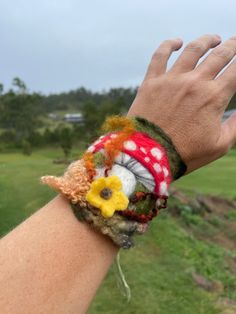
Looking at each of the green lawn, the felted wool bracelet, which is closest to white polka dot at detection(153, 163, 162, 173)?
the felted wool bracelet

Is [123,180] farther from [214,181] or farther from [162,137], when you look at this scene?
[214,181]

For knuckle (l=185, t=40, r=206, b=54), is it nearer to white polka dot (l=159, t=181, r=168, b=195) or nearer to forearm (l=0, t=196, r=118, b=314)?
white polka dot (l=159, t=181, r=168, b=195)

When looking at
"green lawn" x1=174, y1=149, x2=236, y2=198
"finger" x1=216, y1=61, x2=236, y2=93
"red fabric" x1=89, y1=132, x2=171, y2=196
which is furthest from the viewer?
"green lawn" x1=174, y1=149, x2=236, y2=198

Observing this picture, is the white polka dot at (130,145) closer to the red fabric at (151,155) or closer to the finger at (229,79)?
the red fabric at (151,155)

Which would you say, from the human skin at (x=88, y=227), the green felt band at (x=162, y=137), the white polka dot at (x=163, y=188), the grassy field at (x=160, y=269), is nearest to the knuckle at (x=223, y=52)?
the human skin at (x=88, y=227)

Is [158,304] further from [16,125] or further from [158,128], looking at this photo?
[16,125]

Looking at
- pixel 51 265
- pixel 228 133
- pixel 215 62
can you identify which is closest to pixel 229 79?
pixel 215 62

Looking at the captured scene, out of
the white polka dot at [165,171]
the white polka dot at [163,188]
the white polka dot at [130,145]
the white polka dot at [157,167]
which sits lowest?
the white polka dot at [163,188]
